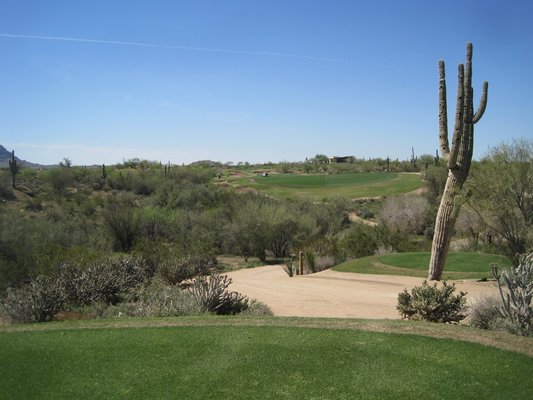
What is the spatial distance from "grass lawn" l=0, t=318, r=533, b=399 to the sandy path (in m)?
4.94

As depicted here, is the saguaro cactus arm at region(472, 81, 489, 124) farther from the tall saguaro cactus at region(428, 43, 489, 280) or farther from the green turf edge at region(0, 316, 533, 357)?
the green turf edge at region(0, 316, 533, 357)

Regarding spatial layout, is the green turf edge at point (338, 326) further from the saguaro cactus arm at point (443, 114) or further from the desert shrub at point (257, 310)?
the saguaro cactus arm at point (443, 114)

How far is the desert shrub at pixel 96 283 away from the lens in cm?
1487

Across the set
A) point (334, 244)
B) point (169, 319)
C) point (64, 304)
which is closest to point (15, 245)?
point (64, 304)

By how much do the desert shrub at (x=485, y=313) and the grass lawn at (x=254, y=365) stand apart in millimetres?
1636

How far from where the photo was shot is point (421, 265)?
21281 millimetres

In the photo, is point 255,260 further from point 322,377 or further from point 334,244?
point 322,377

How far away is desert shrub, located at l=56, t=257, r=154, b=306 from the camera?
14.9 m

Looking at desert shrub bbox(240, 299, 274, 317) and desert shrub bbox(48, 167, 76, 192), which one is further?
desert shrub bbox(48, 167, 76, 192)

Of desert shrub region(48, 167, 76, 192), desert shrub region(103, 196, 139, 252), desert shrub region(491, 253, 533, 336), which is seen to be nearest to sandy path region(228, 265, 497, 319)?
desert shrub region(491, 253, 533, 336)

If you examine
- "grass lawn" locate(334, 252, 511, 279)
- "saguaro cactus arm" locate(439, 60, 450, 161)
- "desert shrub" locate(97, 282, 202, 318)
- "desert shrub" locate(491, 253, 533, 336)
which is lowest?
"grass lawn" locate(334, 252, 511, 279)

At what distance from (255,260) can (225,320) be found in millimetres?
25022

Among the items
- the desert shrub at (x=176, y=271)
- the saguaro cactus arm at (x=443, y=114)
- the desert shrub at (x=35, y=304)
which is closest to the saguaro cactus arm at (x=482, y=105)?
the saguaro cactus arm at (x=443, y=114)

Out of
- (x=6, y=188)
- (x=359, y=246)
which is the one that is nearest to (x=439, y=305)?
(x=359, y=246)
